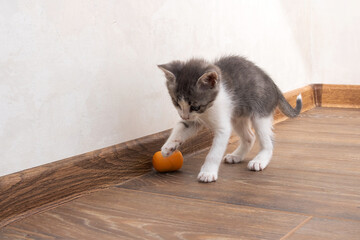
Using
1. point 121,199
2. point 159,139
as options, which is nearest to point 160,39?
point 159,139

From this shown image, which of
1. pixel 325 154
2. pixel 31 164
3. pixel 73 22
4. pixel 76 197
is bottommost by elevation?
pixel 325 154

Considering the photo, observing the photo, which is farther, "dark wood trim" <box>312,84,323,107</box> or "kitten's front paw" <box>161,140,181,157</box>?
"dark wood trim" <box>312,84,323,107</box>

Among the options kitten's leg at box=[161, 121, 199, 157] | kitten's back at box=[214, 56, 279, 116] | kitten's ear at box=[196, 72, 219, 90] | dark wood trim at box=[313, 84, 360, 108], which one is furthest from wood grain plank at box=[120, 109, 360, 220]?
dark wood trim at box=[313, 84, 360, 108]

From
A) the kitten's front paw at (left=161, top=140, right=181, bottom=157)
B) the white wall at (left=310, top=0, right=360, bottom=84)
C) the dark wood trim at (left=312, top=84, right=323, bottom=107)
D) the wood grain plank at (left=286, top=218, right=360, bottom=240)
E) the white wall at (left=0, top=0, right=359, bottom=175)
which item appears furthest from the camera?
the dark wood trim at (left=312, top=84, right=323, bottom=107)

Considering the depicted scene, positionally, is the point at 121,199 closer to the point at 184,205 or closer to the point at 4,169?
the point at 184,205

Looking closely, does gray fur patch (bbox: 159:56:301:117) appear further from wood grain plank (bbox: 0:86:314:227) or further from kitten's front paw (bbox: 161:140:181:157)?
wood grain plank (bbox: 0:86:314:227)

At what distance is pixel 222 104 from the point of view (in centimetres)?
191

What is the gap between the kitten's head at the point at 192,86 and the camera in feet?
5.90

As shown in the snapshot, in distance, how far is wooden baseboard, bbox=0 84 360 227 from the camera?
1.50 metres

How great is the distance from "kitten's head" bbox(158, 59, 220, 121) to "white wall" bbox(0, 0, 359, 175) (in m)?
0.19

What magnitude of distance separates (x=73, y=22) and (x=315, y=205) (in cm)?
99

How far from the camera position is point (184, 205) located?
1.57 meters

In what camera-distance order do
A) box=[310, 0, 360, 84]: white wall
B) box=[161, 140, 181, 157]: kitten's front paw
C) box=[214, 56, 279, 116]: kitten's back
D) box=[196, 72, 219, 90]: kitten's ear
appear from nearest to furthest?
box=[196, 72, 219, 90]: kitten's ear, box=[161, 140, 181, 157]: kitten's front paw, box=[214, 56, 279, 116]: kitten's back, box=[310, 0, 360, 84]: white wall

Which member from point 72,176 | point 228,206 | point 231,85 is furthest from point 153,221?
point 231,85
